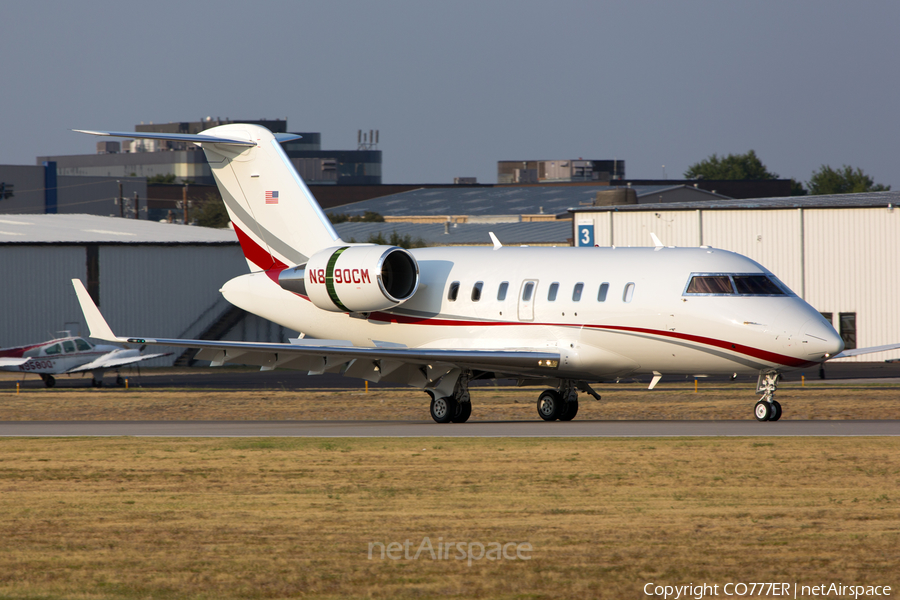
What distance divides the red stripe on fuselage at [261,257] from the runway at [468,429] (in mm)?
3730

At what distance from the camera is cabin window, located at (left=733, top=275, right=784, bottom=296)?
72.8 feet

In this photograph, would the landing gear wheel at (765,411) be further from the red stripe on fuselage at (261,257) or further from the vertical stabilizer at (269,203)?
the red stripe on fuselage at (261,257)

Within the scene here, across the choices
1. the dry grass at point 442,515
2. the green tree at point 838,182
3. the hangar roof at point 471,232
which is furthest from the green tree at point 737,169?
the dry grass at point 442,515

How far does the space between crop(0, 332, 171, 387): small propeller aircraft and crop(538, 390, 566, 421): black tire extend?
24.2 metres

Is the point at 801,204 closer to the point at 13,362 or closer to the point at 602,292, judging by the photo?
the point at 602,292

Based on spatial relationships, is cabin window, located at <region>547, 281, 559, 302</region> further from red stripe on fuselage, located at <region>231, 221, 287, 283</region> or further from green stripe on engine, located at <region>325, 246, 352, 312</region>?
red stripe on fuselage, located at <region>231, 221, 287, 283</region>

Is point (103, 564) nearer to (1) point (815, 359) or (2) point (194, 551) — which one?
Answer: (2) point (194, 551)

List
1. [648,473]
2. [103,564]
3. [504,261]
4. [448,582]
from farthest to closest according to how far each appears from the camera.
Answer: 1. [504,261]
2. [648,473]
3. [103,564]
4. [448,582]

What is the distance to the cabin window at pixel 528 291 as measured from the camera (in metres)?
24.2

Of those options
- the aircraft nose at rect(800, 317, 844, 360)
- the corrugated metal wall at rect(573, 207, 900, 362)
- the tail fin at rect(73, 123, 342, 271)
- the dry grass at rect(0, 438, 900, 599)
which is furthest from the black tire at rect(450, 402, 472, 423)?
the corrugated metal wall at rect(573, 207, 900, 362)

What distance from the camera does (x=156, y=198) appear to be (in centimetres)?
13925

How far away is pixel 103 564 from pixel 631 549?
5.37m

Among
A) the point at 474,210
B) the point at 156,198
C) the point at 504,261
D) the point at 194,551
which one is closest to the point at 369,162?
the point at 156,198

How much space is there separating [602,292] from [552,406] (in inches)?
128
